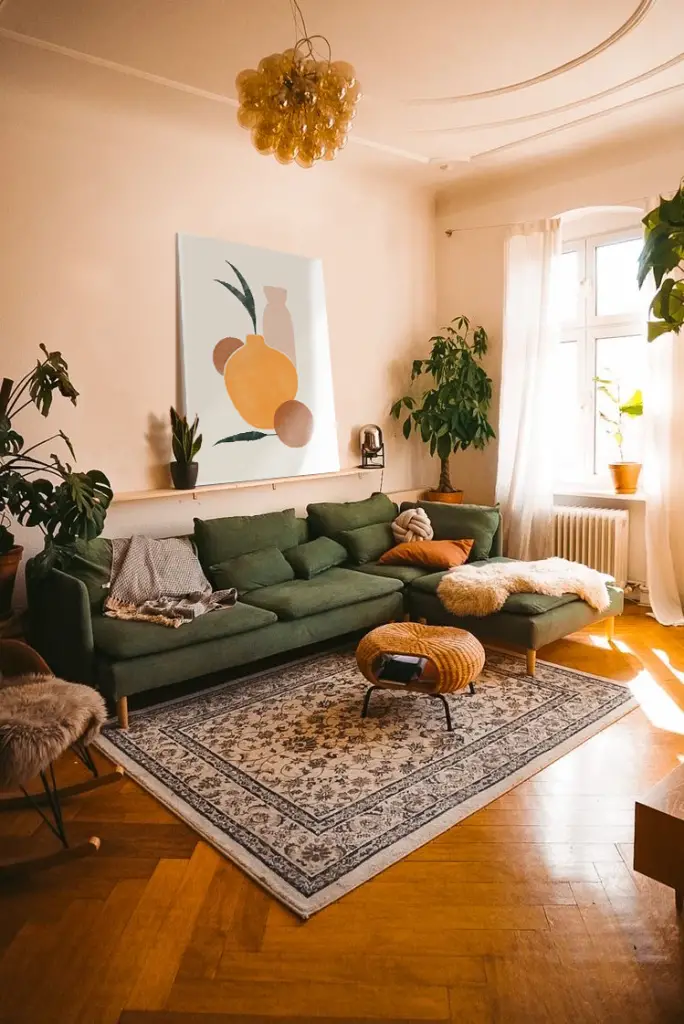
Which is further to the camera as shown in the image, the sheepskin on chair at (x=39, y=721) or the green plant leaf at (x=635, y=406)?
the green plant leaf at (x=635, y=406)

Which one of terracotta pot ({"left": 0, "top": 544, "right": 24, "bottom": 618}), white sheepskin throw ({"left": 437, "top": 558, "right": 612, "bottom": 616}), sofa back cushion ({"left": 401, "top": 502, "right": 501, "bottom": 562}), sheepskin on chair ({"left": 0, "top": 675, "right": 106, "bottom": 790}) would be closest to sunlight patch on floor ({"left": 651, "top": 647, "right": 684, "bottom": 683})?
white sheepskin throw ({"left": 437, "top": 558, "right": 612, "bottom": 616})

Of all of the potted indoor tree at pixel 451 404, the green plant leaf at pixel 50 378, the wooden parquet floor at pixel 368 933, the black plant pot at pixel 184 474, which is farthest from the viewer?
the potted indoor tree at pixel 451 404

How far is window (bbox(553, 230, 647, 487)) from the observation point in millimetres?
5234

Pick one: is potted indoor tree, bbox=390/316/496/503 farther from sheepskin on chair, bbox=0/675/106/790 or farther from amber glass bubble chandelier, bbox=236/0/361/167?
sheepskin on chair, bbox=0/675/106/790

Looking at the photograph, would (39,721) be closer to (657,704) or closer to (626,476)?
(657,704)

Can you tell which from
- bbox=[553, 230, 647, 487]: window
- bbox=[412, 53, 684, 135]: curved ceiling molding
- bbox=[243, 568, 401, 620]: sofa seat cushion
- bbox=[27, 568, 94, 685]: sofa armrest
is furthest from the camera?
bbox=[553, 230, 647, 487]: window

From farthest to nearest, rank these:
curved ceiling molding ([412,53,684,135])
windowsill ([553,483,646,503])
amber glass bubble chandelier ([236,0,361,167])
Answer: windowsill ([553,483,646,503]) → curved ceiling molding ([412,53,684,135]) → amber glass bubble chandelier ([236,0,361,167])

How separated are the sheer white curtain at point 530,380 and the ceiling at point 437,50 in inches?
36.8

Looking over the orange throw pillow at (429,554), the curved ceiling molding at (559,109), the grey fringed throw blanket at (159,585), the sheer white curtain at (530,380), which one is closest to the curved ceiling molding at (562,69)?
the curved ceiling molding at (559,109)

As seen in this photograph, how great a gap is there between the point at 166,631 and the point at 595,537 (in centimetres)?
314

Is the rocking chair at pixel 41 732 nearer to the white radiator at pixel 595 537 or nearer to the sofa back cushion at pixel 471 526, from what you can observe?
the sofa back cushion at pixel 471 526

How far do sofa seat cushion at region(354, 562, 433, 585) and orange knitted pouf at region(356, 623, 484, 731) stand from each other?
0.91m

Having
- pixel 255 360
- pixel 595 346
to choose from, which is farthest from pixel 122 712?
pixel 595 346

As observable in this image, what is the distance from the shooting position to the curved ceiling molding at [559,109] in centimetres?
376
